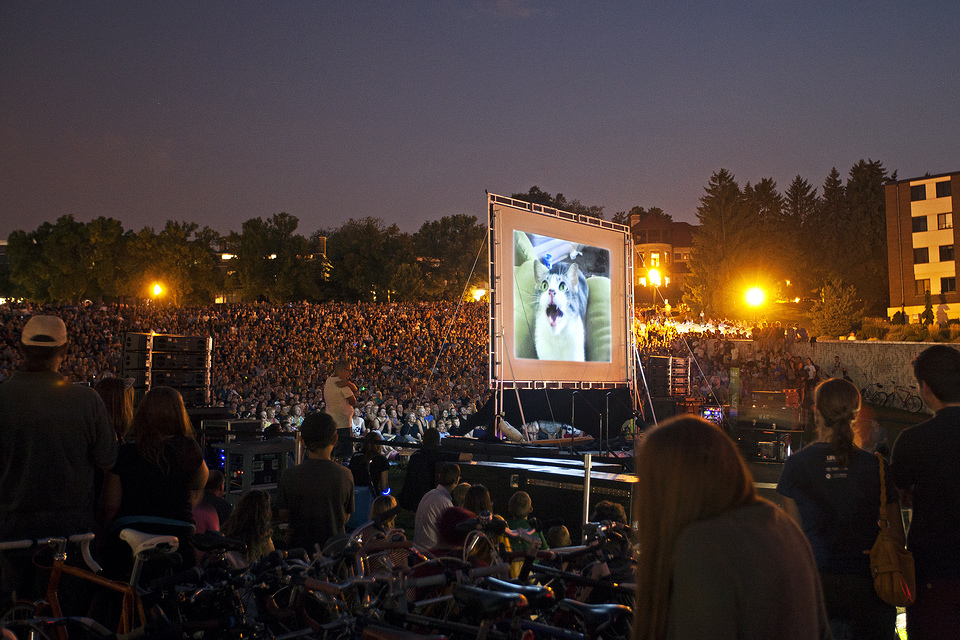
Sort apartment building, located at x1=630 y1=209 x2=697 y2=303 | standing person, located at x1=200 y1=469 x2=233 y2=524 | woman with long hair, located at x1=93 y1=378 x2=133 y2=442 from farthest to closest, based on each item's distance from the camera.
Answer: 1. apartment building, located at x1=630 y1=209 x2=697 y2=303
2. standing person, located at x1=200 y1=469 x2=233 y2=524
3. woman with long hair, located at x1=93 y1=378 x2=133 y2=442

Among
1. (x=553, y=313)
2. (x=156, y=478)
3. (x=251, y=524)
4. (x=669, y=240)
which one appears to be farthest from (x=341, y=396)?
(x=669, y=240)

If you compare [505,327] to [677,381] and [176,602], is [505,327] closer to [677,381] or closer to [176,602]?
[677,381]

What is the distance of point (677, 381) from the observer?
58.7ft

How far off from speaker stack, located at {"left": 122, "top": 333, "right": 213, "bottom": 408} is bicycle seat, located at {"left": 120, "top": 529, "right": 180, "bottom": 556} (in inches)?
280

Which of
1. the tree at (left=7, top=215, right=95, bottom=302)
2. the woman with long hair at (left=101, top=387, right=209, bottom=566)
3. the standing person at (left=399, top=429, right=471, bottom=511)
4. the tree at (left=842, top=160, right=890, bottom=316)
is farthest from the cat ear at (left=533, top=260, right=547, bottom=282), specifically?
the tree at (left=842, top=160, right=890, bottom=316)

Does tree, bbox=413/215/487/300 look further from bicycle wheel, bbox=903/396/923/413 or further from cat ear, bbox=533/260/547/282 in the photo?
cat ear, bbox=533/260/547/282

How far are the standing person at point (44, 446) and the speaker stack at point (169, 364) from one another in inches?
261

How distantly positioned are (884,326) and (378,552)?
120ft

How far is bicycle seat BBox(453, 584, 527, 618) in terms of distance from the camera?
226 cm

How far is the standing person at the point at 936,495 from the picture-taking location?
2.91 m

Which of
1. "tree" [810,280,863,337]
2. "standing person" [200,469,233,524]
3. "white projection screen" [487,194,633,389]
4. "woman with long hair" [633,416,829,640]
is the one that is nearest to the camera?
"woman with long hair" [633,416,829,640]

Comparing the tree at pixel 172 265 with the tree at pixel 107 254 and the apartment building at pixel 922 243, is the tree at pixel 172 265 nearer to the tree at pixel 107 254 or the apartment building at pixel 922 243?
the tree at pixel 107 254

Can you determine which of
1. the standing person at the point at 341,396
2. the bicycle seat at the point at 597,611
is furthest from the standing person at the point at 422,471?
the bicycle seat at the point at 597,611

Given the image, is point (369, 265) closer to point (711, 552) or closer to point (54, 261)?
point (54, 261)
